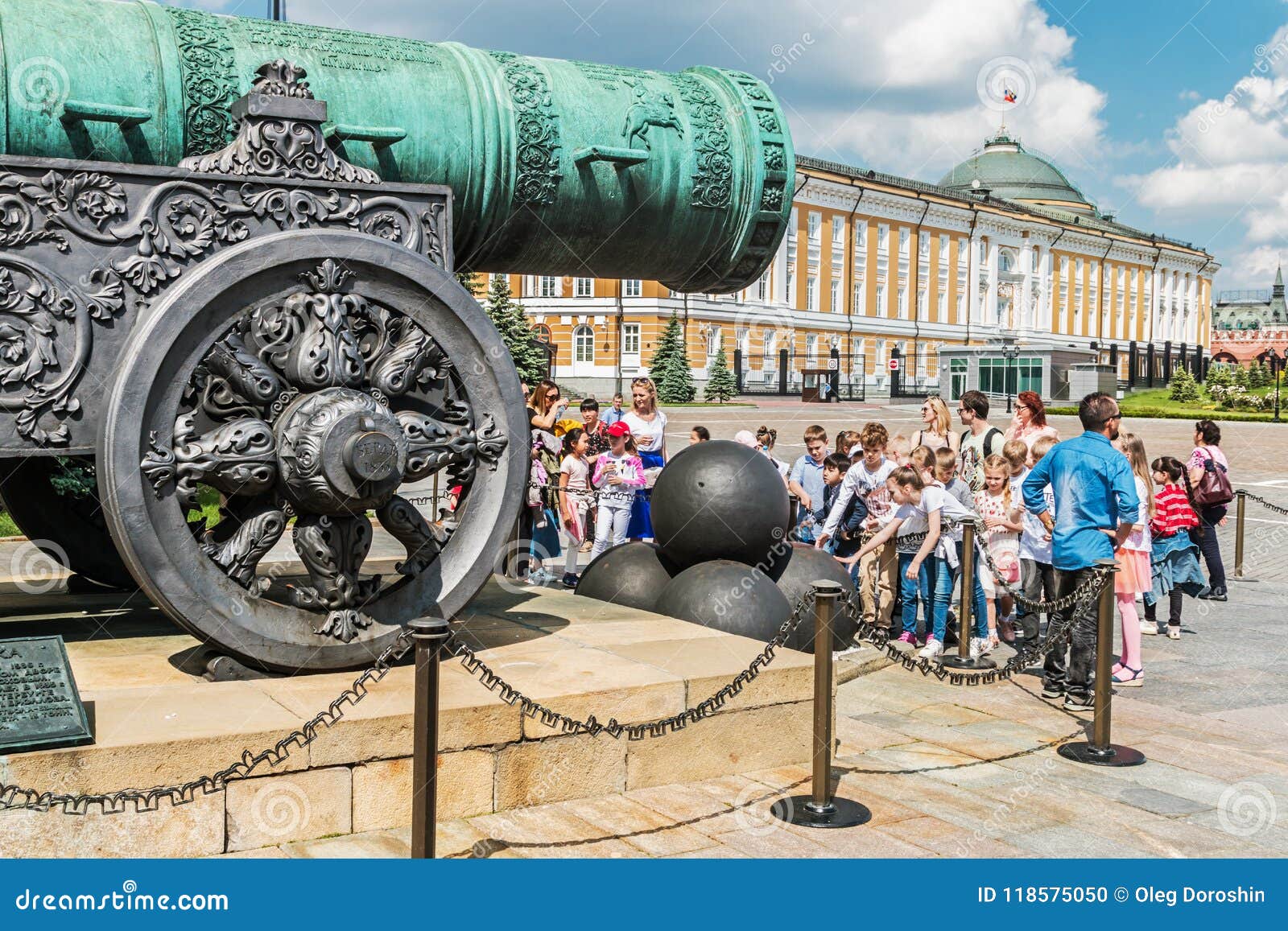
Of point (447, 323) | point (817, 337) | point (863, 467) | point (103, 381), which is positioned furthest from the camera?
point (817, 337)

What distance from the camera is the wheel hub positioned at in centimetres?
429

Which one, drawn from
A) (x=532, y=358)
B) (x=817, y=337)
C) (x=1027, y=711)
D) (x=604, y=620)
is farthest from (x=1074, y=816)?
(x=817, y=337)

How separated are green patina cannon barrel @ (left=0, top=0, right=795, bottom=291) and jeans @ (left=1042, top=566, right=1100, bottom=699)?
2.09m

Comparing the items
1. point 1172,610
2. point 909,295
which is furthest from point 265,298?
point 909,295

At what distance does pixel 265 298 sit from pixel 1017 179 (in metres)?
83.1

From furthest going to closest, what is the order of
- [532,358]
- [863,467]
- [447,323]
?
[532,358], [863,467], [447,323]

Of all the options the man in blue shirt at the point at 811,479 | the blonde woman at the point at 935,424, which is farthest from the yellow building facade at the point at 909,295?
the blonde woman at the point at 935,424

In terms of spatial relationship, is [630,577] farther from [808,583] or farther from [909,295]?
[909,295]

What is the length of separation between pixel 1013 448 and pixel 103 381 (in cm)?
551

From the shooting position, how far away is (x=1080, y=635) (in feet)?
20.6

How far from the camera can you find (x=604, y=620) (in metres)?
6.05

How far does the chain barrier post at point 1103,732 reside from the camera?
17.6 ft

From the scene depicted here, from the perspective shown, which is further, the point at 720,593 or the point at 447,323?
the point at 720,593

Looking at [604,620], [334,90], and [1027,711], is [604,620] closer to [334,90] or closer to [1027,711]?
[1027,711]
